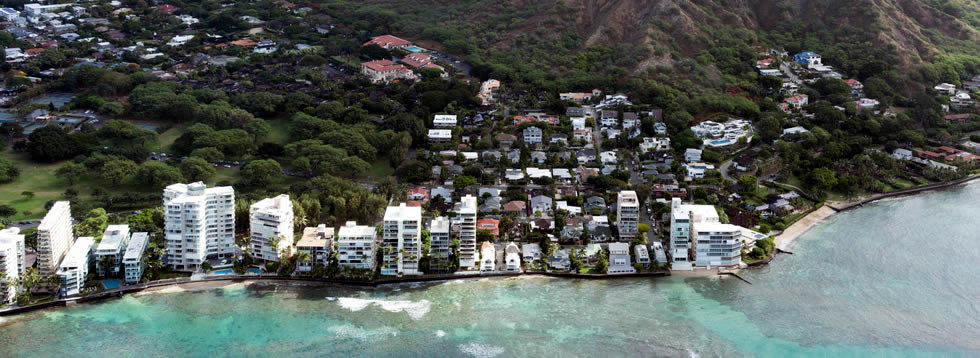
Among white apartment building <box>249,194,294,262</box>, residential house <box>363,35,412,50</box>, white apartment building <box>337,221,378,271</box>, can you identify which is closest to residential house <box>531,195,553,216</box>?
white apartment building <box>337,221,378,271</box>

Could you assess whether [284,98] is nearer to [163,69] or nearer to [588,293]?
[163,69]

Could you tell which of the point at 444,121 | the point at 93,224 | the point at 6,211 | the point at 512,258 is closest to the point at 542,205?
the point at 512,258

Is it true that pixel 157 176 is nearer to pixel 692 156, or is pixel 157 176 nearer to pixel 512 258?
pixel 512 258

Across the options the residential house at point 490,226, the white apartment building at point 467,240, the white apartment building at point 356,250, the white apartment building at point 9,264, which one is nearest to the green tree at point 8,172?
the white apartment building at point 9,264

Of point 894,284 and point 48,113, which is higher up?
point 48,113

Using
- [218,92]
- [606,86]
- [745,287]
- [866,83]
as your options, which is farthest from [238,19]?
[745,287]
